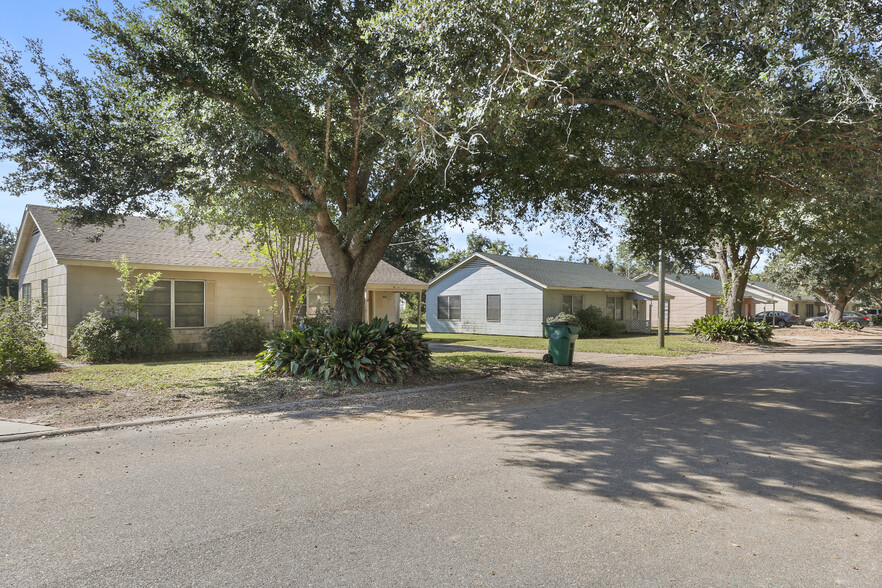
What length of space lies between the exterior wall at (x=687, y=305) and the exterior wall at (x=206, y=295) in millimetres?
32409

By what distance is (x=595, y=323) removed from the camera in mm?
28875

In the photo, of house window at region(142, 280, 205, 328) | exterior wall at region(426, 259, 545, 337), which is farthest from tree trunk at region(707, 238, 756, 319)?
house window at region(142, 280, 205, 328)

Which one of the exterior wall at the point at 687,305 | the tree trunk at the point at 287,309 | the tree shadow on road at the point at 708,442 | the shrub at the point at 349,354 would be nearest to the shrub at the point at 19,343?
the shrub at the point at 349,354

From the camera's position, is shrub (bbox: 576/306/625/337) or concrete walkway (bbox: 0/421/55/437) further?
shrub (bbox: 576/306/625/337)

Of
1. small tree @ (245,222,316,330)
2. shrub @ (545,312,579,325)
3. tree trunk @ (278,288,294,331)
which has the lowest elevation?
shrub @ (545,312,579,325)

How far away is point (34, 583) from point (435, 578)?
2307 millimetres

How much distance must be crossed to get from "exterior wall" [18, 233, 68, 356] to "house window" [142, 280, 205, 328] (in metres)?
2.06

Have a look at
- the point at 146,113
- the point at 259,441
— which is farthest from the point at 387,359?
the point at 146,113

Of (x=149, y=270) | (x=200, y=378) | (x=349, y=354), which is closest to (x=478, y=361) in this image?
(x=349, y=354)

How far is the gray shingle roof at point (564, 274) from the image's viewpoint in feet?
92.9

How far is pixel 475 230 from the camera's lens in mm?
14781

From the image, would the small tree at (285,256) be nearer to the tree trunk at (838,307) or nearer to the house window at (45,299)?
the house window at (45,299)

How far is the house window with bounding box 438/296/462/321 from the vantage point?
31.5m

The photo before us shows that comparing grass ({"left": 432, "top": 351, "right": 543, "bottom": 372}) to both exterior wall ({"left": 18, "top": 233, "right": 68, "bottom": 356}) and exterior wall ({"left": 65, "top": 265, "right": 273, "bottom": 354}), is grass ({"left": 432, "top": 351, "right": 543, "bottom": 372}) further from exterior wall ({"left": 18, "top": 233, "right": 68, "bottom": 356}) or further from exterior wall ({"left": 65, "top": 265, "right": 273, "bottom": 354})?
exterior wall ({"left": 18, "top": 233, "right": 68, "bottom": 356})
